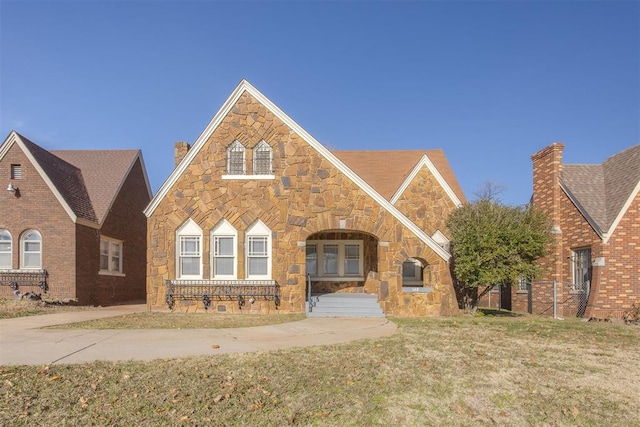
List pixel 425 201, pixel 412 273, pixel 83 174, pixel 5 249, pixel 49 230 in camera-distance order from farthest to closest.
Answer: pixel 83 174 < pixel 425 201 < pixel 412 273 < pixel 5 249 < pixel 49 230

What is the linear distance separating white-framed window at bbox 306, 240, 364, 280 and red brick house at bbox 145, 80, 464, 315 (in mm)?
2203

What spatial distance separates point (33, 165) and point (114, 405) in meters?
16.0

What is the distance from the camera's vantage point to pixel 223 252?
15344 millimetres

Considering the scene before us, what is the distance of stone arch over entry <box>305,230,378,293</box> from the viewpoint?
17078mm

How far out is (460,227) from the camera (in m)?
15.2

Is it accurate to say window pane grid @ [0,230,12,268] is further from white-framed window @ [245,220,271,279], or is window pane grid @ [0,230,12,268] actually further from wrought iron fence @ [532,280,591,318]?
wrought iron fence @ [532,280,591,318]

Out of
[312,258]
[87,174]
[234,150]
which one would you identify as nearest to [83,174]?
[87,174]

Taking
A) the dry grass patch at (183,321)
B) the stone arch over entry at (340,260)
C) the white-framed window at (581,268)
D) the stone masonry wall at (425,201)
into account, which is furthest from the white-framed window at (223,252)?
the white-framed window at (581,268)

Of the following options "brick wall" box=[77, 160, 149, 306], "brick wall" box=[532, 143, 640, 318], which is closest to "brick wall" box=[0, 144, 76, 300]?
"brick wall" box=[77, 160, 149, 306]

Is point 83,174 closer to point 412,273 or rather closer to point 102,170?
point 102,170

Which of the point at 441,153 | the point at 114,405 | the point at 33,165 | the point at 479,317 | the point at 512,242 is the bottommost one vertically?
the point at 479,317

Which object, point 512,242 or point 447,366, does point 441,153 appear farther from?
point 447,366

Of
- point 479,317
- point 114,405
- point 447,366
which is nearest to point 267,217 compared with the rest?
point 479,317

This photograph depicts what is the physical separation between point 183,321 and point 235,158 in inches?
240
